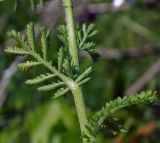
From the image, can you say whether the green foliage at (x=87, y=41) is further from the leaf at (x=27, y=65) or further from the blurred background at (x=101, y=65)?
the blurred background at (x=101, y=65)

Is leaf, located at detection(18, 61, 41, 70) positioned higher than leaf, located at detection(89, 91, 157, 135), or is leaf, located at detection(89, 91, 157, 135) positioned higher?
leaf, located at detection(18, 61, 41, 70)

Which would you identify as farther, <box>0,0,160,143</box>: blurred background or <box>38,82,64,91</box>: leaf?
<box>0,0,160,143</box>: blurred background

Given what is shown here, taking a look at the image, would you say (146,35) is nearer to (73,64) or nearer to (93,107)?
(93,107)

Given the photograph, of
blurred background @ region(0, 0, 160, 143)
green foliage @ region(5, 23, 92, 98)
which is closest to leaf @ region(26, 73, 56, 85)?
green foliage @ region(5, 23, 92, 98)

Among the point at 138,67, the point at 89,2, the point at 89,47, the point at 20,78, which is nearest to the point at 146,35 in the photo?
the point at 138,67

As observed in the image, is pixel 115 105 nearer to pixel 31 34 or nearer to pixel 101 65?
pixel 31 34

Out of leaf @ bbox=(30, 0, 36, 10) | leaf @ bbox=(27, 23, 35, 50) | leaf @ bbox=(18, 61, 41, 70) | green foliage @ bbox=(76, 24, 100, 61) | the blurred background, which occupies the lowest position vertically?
the blurred background

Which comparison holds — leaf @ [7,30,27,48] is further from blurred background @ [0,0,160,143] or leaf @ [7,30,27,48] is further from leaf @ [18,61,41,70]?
blurred background @ [0,0,160,143]
